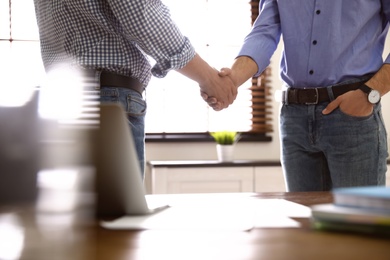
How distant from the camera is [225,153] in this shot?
3.27 metres

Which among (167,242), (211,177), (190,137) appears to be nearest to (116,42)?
(167,242)

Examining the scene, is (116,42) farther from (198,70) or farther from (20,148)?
(20,148)

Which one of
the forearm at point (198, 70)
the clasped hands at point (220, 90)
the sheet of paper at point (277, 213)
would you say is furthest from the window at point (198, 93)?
the sheet of paper at point (277, 213)

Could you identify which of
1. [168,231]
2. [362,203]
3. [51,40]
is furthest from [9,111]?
[51,40]

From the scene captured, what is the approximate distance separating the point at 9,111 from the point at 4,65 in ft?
9.19

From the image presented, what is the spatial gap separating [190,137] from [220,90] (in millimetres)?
1622

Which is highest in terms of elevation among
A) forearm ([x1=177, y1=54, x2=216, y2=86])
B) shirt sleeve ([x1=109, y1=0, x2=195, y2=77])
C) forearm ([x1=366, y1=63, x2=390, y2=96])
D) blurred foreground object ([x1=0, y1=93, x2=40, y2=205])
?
shirt sleeve ([x1=109, y1=0, x2=195, y2=77])

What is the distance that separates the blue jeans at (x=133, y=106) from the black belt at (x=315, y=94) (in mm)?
487

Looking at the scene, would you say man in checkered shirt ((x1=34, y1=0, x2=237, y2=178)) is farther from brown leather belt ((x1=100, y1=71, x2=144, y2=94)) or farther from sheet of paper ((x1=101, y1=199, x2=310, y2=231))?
sheet of paper ((x1=101, y1=199, x2=310, y2=231))

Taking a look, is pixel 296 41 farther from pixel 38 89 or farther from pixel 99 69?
pixel 38 89

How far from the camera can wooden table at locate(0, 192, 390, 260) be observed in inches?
20.4

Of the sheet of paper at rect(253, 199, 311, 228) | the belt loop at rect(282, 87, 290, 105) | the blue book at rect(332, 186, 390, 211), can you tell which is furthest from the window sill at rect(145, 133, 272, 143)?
the blue book at rect(332, 186, 390, 211)

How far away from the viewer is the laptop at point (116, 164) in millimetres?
726

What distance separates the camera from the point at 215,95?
1942mm
